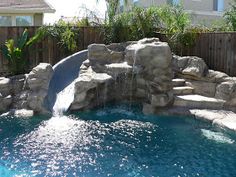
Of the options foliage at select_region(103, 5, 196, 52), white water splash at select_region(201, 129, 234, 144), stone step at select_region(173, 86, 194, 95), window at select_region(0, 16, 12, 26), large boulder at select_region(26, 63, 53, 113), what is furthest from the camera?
window at select_region(0, 16, 12, 26)

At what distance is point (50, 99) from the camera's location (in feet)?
40.5

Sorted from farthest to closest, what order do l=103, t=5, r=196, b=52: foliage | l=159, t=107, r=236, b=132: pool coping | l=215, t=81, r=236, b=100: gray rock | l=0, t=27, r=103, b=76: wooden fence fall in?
l=0, t=27, r=103, b=76: wooden fence
l=103, t=5, r=196, b=52: foliage
l=215, t=81, r=236, b=100: gray rock
l=159, t=107, r=236, b=132: pool coping

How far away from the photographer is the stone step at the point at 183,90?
40.3ft

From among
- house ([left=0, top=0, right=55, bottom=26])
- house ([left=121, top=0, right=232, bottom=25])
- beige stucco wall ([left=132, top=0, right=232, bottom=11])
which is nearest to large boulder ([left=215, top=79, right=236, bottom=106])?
house ([left=0, top=0, right=55, bottom=26])

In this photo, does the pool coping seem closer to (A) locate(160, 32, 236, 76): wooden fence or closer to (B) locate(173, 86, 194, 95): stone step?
(B) locate(173, 86, 194, 95): stone step

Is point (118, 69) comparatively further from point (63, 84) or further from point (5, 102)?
point (5, 102)

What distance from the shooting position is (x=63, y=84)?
1355cm

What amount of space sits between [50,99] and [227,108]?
5.81 metres

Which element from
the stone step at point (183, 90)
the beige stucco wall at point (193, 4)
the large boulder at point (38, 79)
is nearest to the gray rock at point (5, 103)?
the large boulder at point (38, 79)

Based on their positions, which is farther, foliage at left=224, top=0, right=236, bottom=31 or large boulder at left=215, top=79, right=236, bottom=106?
foliage at left=224, top=0, right=236, bottom=31

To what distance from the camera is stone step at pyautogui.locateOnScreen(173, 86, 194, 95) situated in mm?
12289

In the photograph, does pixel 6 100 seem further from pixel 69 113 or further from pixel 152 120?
pixel 152 120

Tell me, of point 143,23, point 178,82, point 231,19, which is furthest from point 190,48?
point 178,82

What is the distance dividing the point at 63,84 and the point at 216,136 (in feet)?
20.4
